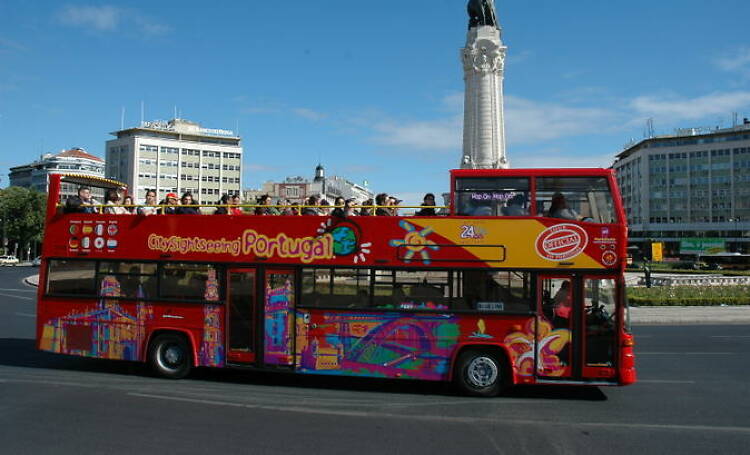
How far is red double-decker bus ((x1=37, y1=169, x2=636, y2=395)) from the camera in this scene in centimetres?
1017

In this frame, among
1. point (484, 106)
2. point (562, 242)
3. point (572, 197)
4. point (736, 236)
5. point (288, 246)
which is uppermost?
point (484, 106)

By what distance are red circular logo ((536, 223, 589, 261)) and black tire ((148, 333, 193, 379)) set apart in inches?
279

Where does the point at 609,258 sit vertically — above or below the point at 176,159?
below

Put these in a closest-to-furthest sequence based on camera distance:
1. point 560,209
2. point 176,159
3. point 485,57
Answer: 1. point 560,209
2. point 485,57
3. point 176,159

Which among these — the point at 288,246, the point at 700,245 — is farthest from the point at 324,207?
the point at 700,245

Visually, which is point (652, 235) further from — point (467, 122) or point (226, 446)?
point (226, 446)

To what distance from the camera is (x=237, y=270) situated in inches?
446

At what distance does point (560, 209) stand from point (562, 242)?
1.96ft

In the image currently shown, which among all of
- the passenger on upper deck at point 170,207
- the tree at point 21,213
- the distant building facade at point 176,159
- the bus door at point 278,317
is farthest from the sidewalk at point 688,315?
the distant building facade at point 176,159

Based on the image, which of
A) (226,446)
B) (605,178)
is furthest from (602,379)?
(226,446)

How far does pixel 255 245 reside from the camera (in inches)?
442

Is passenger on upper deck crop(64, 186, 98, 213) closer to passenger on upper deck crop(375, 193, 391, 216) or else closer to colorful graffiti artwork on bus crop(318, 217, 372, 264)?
colorful graffiti artwork on bus crop(318, 217, 372, 264)

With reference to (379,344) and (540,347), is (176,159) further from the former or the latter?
(540,347)

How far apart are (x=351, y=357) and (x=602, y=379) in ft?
Answer: 14.4
